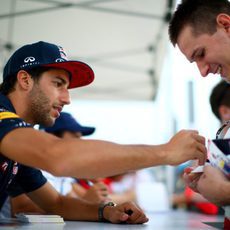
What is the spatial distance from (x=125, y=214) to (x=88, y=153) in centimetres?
51

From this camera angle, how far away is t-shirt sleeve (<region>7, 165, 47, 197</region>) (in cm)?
173

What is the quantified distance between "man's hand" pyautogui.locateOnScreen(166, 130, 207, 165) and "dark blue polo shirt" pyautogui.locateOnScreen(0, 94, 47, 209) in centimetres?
40

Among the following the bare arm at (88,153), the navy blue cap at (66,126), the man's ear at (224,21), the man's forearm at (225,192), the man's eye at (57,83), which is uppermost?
the man's ear at (224,21)

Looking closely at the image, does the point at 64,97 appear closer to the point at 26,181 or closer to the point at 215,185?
the point at 26,181

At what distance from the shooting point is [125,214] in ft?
4.95

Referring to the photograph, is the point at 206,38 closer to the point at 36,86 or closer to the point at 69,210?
the point at 36,86

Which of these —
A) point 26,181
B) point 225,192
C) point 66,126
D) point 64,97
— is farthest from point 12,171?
point 66,126

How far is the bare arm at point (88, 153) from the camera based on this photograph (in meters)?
1.08


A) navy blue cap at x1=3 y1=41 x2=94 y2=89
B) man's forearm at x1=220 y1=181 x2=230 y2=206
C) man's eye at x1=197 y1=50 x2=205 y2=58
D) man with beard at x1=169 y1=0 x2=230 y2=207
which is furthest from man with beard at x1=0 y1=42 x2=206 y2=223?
man's eye at x1=197 y1=50 x2=205 y2=58

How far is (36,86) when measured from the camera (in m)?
1.61

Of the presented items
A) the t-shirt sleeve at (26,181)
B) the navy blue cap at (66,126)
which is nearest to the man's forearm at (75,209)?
the t-shirt sleeve at (26,181)

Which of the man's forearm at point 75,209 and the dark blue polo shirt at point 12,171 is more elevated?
the dark blue polo shirt at point 12,171

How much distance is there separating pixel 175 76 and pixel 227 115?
2865 mm

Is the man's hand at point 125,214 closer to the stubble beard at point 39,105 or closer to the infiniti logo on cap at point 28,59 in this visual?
the stubble beard at point 39,105
